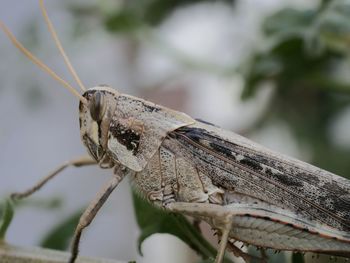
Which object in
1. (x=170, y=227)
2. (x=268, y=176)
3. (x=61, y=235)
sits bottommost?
(x=61, y=235)

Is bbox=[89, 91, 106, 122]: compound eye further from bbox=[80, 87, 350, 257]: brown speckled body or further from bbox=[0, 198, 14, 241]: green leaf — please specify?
bbox=[0, 198, 14, 241]: green leaf

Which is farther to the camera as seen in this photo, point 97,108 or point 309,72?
point 309,72

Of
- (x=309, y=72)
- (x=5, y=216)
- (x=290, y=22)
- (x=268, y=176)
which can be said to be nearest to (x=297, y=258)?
(x=268, y=176)

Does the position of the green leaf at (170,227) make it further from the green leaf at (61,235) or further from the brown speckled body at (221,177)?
the green leaf at (61,235)

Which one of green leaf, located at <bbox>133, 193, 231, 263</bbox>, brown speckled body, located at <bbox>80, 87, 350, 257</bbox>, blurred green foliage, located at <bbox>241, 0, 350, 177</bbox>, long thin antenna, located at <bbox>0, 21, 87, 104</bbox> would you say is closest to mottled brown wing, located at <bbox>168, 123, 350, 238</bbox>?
brown speckled body, located at <bbox>80, 87, 350, 257</bbox>

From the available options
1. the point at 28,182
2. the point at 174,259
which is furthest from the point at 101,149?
the point at 28,182

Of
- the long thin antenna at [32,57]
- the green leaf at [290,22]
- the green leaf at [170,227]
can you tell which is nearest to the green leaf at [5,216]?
the green leaf at [170,227]

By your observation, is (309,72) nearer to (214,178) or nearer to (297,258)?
(214,178)
